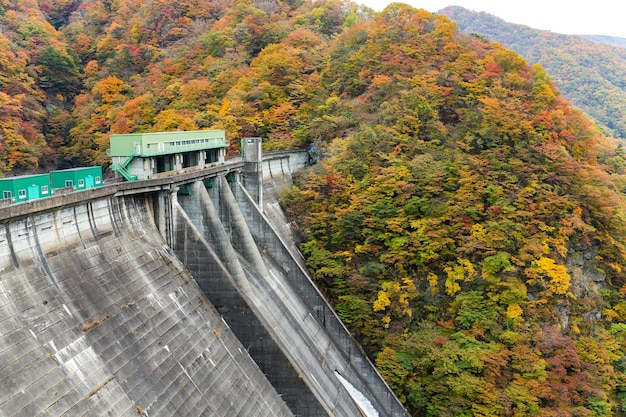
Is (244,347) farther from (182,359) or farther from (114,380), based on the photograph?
(114,380)

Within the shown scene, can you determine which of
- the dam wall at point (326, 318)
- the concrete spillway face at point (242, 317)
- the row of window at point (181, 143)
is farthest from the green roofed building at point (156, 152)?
the dam wall at point (326, 318)

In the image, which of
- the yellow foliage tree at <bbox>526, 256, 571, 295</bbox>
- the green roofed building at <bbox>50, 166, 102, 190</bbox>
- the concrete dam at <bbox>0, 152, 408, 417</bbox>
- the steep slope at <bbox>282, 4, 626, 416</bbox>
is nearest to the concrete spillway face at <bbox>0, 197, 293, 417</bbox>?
the concrete dam at <bbox>0, 152, 408, 417</bbox>

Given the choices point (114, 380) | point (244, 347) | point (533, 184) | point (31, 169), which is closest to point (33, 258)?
point (114, 380)

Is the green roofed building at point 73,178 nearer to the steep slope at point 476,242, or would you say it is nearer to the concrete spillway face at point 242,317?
the concrete spillway face at point 242,317

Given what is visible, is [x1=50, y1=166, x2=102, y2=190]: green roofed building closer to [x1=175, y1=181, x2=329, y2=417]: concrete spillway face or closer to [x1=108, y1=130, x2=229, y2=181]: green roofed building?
[x1=108, y1=130, x2=229, y2=181]: green roofed building

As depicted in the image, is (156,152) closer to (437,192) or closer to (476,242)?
(437,192)

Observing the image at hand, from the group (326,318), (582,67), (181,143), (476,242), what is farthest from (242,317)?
(582,67)
